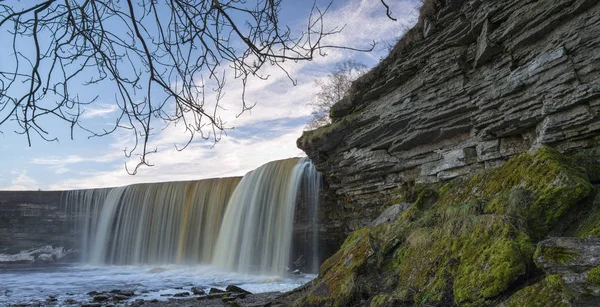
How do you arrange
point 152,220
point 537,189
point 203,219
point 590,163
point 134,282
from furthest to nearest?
point 152,220 → point 203,219 → point 134,282 → point 590,163 → point 537,189

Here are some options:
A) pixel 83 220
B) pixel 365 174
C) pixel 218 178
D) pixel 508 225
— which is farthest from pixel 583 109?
pixel 83 220

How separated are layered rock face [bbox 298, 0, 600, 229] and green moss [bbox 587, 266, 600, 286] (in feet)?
15.6

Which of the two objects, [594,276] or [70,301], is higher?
[594,276]

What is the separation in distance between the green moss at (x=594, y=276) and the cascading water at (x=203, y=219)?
11.9 m

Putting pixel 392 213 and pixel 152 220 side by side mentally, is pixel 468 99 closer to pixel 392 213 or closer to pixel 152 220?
pixel 392 213

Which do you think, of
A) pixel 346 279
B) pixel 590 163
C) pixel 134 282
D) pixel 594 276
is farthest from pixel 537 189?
pixel 134 282

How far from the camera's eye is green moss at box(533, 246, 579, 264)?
2611 mm

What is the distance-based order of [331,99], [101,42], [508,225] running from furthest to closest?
[331,99]
[508,225]
[101,42]

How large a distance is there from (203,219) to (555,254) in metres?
16.9

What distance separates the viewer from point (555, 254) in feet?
8.79

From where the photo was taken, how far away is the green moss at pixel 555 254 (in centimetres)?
261

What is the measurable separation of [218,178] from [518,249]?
16.3 meters

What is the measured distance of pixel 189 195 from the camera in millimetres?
19438

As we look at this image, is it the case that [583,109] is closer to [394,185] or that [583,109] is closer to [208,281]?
[394,185]
